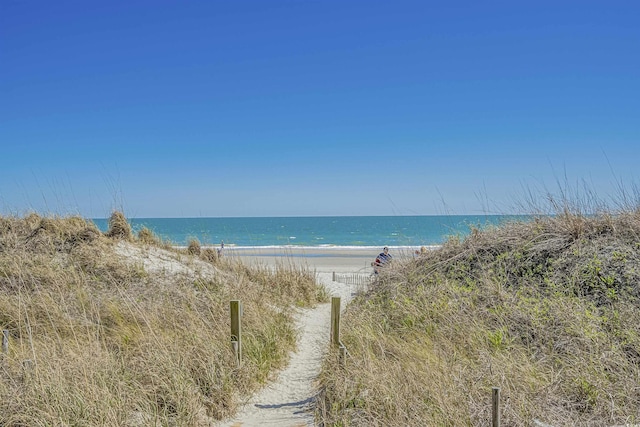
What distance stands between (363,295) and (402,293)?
1727mm

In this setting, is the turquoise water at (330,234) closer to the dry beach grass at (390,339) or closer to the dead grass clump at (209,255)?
the dead grass clump at (209,255)

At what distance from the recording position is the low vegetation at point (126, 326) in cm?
495

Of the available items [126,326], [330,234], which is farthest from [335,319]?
[330,234]

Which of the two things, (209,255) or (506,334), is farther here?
(209,255)

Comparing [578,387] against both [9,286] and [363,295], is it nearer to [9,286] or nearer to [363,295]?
[363,295]

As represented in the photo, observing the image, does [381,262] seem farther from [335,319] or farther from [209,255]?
[335,319]

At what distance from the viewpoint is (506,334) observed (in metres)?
6.47

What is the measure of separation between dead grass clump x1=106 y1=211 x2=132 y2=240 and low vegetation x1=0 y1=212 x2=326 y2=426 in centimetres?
4

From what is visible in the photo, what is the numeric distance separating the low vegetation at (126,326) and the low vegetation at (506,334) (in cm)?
158

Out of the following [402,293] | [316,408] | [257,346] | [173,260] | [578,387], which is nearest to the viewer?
[578,387]

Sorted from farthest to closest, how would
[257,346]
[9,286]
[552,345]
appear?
1. [9,286]
2. [257,346]
3. [552,345]

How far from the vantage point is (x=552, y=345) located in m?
6.09

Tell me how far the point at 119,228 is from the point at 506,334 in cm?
1100

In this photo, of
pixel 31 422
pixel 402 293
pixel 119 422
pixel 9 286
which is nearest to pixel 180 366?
pixel 119 422
